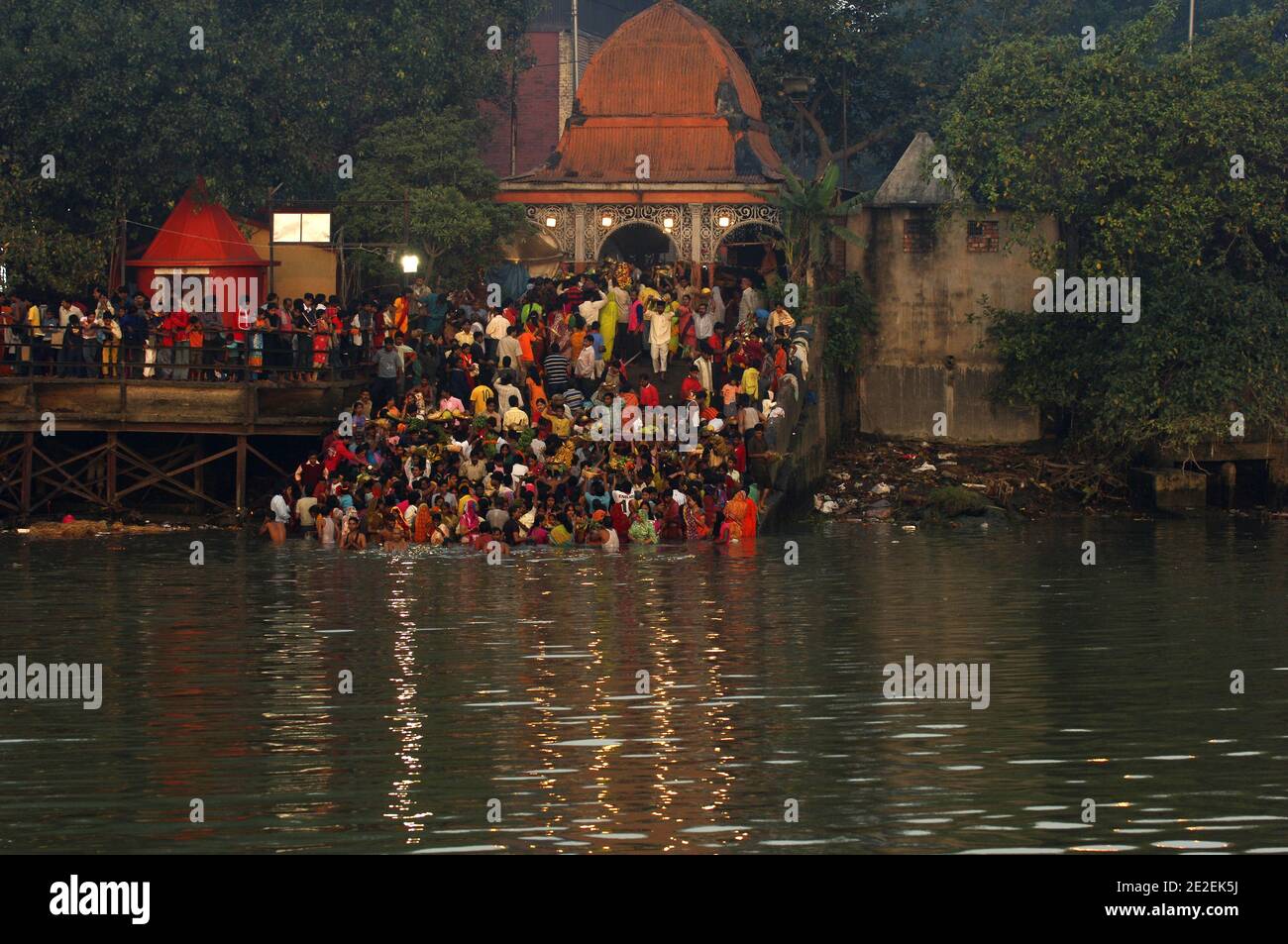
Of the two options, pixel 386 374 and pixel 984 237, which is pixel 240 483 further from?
pixel 984 237

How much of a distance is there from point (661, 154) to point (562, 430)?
12441mm

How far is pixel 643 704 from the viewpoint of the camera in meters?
19.6

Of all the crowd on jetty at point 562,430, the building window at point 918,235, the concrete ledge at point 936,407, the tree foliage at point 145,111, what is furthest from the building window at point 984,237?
the tree foliage at point 145,111

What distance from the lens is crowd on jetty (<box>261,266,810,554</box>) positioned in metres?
32.1

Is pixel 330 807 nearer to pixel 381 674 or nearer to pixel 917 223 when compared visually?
pixel 381 674

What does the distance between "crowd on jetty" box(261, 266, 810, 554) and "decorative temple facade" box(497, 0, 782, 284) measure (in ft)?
13.7

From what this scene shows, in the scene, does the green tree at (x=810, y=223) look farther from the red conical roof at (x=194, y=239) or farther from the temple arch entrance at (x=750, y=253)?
the red conical roof at (x=194, y=239)

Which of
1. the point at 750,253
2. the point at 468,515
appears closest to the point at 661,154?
the point at 750,253

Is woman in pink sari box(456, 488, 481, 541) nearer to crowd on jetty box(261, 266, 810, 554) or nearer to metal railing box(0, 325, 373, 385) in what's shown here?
crowd on jetty box(261, 266, 810, 554)

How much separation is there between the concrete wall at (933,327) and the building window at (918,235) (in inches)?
2.9

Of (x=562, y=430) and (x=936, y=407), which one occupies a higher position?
(x=936, y=407)

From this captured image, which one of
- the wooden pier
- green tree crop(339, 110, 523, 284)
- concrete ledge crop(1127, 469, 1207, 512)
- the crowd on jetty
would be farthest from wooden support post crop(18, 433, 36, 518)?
concrete ledge crop(1127, 469, 1207, 512)

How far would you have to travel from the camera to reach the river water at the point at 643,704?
1498 cm

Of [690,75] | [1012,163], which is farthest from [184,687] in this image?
[690,75]
